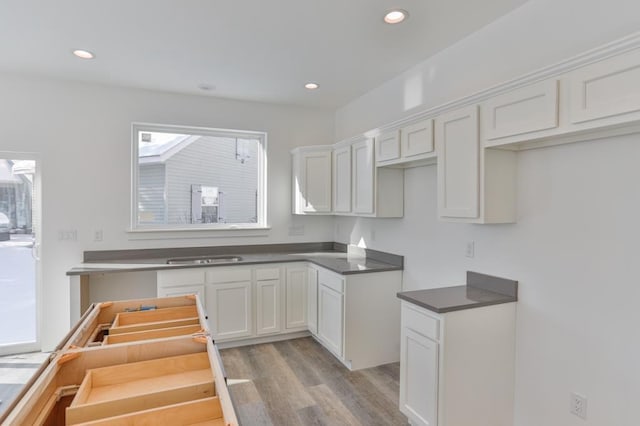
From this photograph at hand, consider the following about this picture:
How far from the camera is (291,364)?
3.32m

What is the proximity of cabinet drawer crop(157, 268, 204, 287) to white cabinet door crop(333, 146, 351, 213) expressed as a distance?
156 centimetres

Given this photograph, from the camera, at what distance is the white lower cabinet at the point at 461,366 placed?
2096 mm

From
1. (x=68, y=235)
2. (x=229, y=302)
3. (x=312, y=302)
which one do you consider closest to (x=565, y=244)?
(x=312, y=302)

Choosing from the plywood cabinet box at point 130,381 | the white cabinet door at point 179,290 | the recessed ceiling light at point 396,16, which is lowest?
the white cabinet door at point 179,290

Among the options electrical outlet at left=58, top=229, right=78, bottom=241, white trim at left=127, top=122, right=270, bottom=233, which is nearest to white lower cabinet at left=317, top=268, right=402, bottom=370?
white trim at left=127, top=122, right=270, bottom=233

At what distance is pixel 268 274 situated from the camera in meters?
3.76

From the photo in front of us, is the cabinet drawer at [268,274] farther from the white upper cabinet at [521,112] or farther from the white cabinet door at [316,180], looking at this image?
the white upper cabinet at [521,112]

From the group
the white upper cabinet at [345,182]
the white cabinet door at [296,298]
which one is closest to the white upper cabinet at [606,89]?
the white upper cabinet at [345,182]

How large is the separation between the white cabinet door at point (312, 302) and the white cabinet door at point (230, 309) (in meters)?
0.62

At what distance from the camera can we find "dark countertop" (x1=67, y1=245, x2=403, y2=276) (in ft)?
10.5

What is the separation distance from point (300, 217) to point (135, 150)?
1978 mm

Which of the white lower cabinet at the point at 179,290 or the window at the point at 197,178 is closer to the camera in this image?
the white lower cabinet at the point at 179,290

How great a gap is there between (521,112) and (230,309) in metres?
2.99

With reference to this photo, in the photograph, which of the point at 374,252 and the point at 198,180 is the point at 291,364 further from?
the point at 198,180
